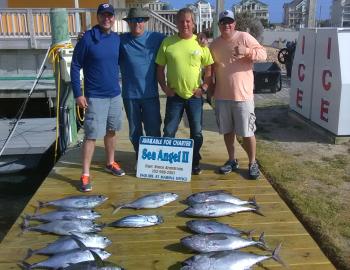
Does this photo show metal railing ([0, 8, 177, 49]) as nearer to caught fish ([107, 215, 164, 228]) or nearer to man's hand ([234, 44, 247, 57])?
man's hand ([234, 44, 247, 57])

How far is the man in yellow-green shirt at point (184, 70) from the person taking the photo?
421 centimetres

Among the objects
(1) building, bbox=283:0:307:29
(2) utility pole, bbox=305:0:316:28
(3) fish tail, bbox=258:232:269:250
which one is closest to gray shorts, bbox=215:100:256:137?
(3) fish tail, bbox=258:232:269:250

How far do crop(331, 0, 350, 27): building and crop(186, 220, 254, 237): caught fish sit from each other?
99.4 feet

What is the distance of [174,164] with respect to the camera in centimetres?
455

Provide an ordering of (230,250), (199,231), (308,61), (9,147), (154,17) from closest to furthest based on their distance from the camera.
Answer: (230,250)
(199,231)
(9,147)
(308,61)
(154,17)

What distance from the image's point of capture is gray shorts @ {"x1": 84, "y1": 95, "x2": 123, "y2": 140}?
4.29 m

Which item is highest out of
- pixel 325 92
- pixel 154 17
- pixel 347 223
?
pixel 154 17

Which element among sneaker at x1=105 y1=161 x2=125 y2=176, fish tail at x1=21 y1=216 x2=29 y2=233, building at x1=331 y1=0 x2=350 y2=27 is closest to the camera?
fish tail at x1=21 y1=216 x2=29 y2=233

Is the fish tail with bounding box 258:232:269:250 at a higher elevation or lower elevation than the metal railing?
lower

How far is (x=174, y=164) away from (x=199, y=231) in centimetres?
130

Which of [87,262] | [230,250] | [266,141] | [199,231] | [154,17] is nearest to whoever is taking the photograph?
[87,262]

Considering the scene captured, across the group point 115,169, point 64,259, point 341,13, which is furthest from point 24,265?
point 341,13

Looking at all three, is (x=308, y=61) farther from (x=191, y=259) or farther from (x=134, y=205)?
(x=191, y=259)

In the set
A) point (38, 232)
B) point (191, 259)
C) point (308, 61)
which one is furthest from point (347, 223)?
point (308, 61)
